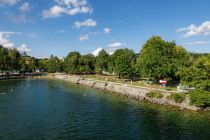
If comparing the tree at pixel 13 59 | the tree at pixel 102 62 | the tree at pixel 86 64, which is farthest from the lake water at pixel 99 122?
the tree at pixel 86 64

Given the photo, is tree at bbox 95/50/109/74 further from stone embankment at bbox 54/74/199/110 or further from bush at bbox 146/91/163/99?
bush at bbox 146/91/163/99

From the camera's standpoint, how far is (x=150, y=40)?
95.9 metres

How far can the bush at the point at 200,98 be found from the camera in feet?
195

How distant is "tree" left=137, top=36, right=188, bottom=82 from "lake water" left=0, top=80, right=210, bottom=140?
22.4 m

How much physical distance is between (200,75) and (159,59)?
25.2 meters

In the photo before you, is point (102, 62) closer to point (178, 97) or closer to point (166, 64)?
point (166, 64)

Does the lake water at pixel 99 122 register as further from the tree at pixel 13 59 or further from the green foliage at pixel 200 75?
the tree at pixel 13 59

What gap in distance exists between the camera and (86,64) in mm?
186750

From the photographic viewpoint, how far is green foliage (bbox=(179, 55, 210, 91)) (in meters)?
63.0

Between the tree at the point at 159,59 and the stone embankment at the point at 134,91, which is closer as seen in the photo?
the stone embankment at the point at 134,91

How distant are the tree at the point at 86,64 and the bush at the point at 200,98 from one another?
12290 centimetres

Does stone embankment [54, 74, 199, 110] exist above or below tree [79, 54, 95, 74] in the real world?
below

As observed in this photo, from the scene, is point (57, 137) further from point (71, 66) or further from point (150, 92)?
point (71, 66)

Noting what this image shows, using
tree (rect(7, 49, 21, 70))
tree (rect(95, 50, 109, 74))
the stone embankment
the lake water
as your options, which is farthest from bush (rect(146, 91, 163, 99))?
tree (rect(7, 49, 21, 70))
